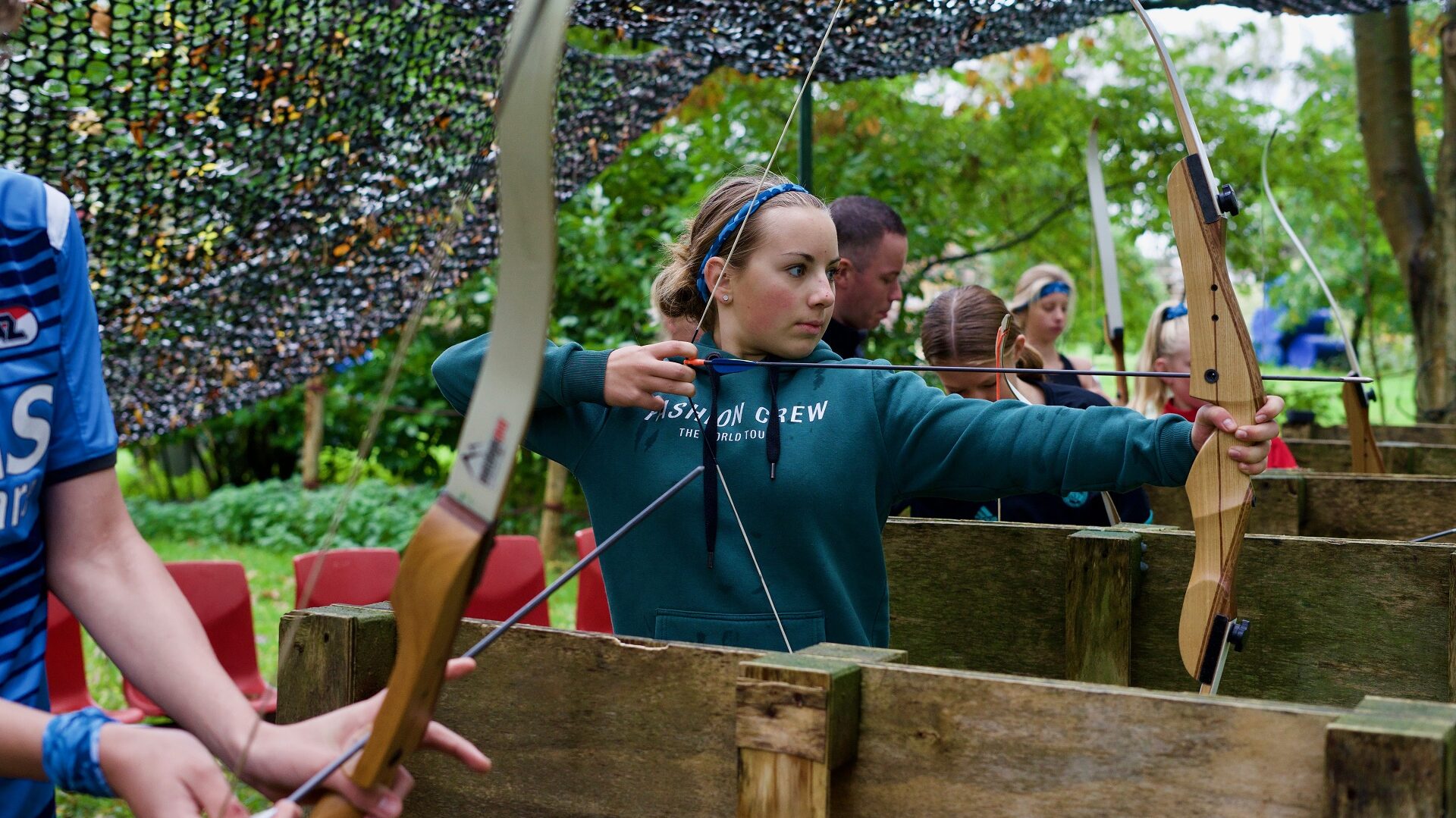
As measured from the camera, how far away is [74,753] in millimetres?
1003

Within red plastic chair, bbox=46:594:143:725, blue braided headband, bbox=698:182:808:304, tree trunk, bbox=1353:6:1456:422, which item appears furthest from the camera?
tree trunk, bbox=1353:6:1456:422

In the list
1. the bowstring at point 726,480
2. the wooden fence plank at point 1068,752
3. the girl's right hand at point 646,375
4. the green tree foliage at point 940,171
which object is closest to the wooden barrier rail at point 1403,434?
the green tree foliage at point 940,171

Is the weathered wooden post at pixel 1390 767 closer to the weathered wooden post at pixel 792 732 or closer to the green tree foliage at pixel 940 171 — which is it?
the weathered wooden post at pixel 792 732

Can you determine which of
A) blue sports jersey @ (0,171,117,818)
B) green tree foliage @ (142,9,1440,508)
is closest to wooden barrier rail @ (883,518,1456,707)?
blue sports jersey @ (0,171,117,818)

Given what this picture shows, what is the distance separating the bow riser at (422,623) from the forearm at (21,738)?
227 millimetres

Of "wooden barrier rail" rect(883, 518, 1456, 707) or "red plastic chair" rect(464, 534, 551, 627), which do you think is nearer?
"wooden barrier rail" rect(883, 518, 1456, 707)

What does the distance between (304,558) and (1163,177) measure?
21.2 feet

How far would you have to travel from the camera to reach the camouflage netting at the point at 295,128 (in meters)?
2.97

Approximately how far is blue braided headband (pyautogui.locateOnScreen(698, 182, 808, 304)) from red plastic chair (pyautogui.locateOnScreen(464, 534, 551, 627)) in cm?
248

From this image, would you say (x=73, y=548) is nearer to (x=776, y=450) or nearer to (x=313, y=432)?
(x=776, y=450)

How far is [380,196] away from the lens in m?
3.64

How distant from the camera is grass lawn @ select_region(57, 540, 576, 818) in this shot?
14.5 ft

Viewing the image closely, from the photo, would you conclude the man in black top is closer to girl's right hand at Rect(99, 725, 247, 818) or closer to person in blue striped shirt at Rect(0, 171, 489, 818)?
person in blue striped shirt at Rect(0, 171, 489, 818)

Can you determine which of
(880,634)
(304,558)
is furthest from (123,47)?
(880,634)
